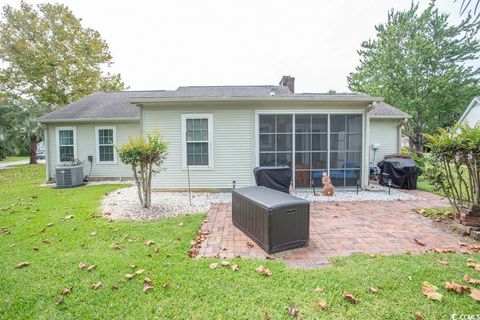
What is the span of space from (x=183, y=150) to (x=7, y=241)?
15.4 feet

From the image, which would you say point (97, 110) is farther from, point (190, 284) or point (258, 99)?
point (190, 284)

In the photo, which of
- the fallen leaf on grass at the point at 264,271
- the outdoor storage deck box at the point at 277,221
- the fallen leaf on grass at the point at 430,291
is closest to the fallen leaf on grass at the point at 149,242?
the outdoor storage deck box at the point at 277,221

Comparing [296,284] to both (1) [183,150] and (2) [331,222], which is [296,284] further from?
(1) [183,150]

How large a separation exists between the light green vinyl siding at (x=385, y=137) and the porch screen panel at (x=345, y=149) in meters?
4.35

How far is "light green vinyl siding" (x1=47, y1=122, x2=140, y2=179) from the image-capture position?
34.6ft

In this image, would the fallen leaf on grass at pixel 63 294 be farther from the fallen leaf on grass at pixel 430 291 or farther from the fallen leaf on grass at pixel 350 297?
the fallen leaf on grass at pixel 430 291

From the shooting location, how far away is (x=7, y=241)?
386cm

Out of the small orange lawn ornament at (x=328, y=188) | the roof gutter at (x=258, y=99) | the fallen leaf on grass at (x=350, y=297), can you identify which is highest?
the roof gutter at (x=258, y=99)

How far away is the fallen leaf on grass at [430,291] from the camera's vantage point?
232 cm

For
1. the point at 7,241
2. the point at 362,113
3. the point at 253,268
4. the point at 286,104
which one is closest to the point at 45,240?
the point at 7,241

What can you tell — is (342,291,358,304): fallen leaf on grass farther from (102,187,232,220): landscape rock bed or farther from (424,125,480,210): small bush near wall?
(102,187,232,220): landscape rock bed

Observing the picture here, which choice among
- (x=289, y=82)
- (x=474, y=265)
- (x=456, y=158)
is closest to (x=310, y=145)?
(x=456, y=158)

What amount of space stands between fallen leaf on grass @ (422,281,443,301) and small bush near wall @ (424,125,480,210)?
2.98 meters

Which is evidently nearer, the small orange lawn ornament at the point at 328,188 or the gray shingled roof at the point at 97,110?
the small orange lawn ornament at the point at 328,188
